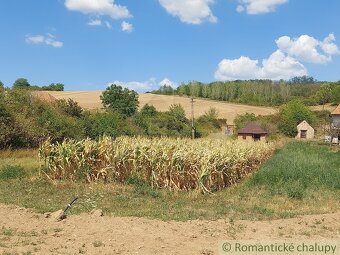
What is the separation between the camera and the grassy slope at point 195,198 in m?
11.5

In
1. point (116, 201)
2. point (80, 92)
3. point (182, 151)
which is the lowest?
point (116, 201)

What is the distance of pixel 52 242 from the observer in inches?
294

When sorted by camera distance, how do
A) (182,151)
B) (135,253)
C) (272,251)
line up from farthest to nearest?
1. (182,151)
2. (272,251)
3. (135,253)

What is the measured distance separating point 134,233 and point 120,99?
63.2 meters

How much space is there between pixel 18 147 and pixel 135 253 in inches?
922

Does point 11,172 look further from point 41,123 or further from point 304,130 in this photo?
point 304,130

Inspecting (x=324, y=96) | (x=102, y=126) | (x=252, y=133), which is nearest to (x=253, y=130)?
(x=252, y=133)

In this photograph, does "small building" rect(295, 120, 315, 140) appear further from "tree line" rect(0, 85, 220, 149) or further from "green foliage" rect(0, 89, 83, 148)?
"green foliage" rect(0, 89, 83, 148)

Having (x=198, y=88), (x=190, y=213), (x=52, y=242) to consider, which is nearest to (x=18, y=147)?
(x=190, y=213)

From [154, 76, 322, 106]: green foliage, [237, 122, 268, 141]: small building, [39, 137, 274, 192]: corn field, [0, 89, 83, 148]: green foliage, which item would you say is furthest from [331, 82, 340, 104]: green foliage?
[39, 137, 274, 192]: corn field

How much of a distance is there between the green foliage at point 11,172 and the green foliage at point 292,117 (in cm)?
5272

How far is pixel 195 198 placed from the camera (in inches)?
574

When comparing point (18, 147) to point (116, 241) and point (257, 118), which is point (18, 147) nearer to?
point (116, 241)

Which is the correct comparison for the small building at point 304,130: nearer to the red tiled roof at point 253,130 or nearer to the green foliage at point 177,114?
the red tiled roof at point 253,130
